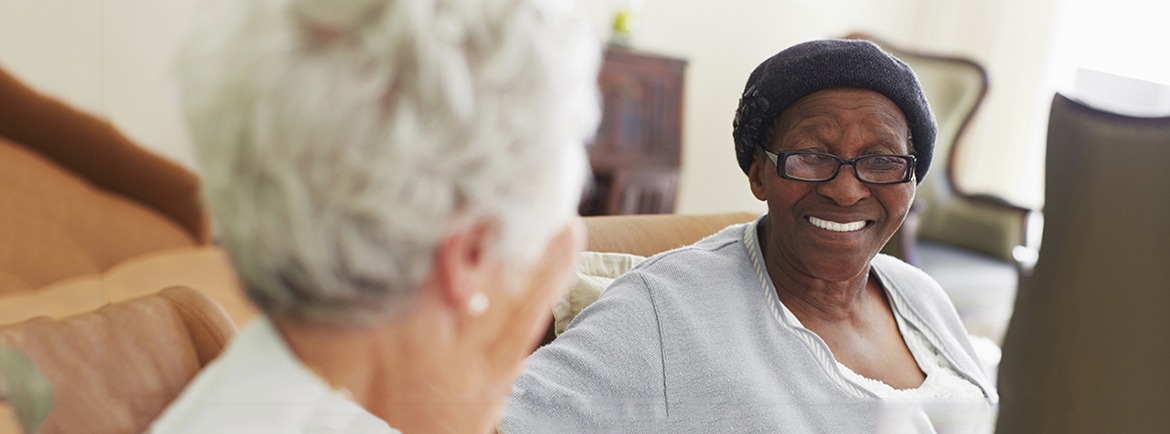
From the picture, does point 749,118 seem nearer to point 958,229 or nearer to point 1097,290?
point 1097,290

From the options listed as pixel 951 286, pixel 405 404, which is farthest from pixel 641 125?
pixel 405 404

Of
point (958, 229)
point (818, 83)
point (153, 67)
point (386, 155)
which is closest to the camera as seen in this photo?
point (386, 155)

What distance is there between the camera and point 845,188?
720 millimetres

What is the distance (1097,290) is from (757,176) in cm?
31

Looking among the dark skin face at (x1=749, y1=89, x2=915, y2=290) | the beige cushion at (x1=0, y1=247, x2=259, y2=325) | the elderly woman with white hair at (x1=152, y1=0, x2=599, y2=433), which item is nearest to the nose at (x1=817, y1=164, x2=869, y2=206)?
the dark skin face at (x1=749, y1=89, x2=915, y2=290)

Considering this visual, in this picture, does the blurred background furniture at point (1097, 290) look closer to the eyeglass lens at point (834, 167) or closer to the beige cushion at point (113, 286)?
the eyeglass lens at point (834, 167)

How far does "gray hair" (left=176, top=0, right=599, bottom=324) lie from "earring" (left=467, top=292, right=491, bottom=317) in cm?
4

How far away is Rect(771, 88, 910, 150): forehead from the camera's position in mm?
699

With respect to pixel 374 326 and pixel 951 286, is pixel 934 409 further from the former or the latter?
pixel 374 326

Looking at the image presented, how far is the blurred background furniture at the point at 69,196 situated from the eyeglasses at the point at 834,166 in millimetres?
404

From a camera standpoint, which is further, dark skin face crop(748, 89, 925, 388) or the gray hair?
dark skin face crop(748, 89, 925, 388)

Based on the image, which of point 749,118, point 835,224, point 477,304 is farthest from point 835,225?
point 477,304

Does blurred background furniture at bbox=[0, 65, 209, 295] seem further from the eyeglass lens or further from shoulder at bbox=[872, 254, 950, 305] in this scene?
shoulder at bbox=[872, 254, 950, 305]

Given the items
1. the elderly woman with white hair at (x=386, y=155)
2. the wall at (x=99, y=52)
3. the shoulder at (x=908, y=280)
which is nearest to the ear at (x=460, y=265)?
the elderly woman with white hair at (x=386, y=155)
